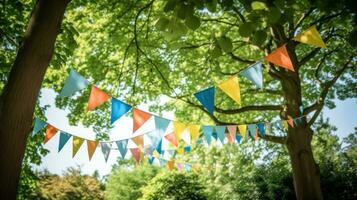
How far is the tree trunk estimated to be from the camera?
293 centimetres

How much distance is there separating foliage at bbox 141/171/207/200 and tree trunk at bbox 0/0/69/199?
10.2m

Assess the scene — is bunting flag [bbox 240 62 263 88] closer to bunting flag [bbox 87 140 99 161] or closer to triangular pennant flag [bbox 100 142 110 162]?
bunting flag [bbox 87 140 99 161]

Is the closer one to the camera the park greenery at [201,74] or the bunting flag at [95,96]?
the bunting flag at [95,96]

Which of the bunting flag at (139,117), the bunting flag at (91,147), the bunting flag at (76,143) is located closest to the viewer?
the bunting flag at (139,117)

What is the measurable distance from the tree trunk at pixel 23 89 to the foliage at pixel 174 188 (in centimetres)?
1025

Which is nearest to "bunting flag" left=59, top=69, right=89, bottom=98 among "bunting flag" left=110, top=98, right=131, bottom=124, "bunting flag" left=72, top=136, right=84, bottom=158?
"bunting flag" left=110, top=98, right=131, bottom=124

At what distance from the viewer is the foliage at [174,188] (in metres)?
12.9

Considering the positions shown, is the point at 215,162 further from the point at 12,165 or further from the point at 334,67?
the point at 12,165

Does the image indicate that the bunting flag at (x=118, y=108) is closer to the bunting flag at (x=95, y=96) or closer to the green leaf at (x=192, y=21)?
the bunting flag at (x=95, y=96)

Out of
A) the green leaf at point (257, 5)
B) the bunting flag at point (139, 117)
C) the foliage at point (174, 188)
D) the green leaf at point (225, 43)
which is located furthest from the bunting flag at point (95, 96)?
the foliage at point (174, 188)

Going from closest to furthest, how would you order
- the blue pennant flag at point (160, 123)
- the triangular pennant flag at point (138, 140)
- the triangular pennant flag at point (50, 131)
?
the blue pennant flag at point (160, 123) < the triangular pennant flag at point (50, 131) < the triangular pennant flag at point (138, 140)

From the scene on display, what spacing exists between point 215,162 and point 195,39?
23463mm

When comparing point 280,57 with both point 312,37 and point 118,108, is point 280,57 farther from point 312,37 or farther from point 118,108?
point 118,108

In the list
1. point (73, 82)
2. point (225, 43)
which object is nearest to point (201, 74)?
point (73, 82)
